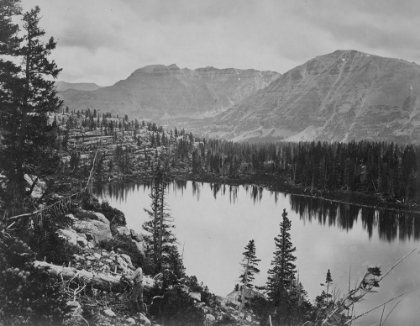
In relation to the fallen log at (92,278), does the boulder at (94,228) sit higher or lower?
lower

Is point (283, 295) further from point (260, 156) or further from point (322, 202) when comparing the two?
point (260, 156)

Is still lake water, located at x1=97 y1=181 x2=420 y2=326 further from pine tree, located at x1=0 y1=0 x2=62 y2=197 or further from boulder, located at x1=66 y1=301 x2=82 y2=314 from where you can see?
pine tree, located at x1=0 y1=0 x2=62 y2=197

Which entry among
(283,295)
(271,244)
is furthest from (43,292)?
(271,244)

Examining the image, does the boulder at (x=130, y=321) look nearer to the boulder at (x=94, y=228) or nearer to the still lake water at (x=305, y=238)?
the boulder at (x=94, y=228)

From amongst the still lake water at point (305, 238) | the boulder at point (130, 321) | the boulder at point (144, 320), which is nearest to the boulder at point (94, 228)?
the boulder at point (144, 320)

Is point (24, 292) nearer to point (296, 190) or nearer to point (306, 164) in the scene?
point (296, 190)

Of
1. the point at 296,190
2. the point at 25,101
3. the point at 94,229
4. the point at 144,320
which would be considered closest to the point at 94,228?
the point at 94,229

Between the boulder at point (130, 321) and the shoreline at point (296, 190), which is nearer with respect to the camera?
the boulder at point (130, 321)

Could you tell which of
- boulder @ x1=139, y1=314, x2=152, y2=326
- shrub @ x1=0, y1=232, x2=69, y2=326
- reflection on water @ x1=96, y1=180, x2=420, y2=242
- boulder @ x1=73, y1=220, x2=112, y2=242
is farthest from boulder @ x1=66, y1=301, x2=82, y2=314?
reflection on water @ x1=96, y1=180, x2=420, y2=242
